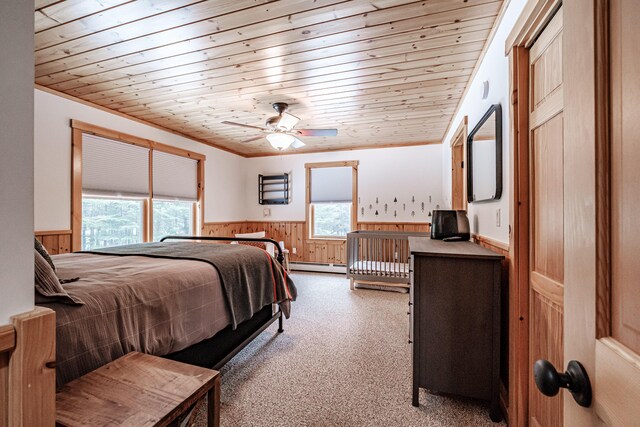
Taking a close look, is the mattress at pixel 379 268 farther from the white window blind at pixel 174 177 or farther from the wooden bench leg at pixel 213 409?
the wooden bench leg at pixel 213 409

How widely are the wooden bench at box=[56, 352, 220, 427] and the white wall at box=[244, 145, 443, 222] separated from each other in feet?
14.0

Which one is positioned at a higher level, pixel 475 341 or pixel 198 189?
pixel 198 189

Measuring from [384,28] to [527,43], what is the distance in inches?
34.3

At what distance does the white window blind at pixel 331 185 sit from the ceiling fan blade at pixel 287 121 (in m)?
2.12

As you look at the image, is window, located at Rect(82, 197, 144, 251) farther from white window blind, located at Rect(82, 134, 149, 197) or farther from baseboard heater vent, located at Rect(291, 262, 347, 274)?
baseboard heater vent, located at Rect(291, 262, 347, 274)

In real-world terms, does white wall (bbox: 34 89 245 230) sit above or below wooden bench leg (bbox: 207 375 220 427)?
above

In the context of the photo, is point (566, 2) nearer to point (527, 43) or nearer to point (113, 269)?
point (527, 43)

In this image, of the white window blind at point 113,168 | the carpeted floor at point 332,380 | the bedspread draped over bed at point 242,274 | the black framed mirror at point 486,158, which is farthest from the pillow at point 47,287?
the white window blind at point 113,168

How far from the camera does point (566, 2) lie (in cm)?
58

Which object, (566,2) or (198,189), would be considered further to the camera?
(198,189)

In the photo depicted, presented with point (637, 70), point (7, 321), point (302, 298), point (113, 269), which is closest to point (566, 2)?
point (637, 70)

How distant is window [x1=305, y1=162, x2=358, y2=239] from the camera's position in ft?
17.3

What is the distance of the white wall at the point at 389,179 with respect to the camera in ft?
15.8

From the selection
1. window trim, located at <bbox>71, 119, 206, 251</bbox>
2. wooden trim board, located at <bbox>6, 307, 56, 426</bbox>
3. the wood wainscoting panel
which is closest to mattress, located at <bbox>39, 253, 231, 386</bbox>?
wooden trim board, located at <bbox>6, 307, 56, 426</bbox>
